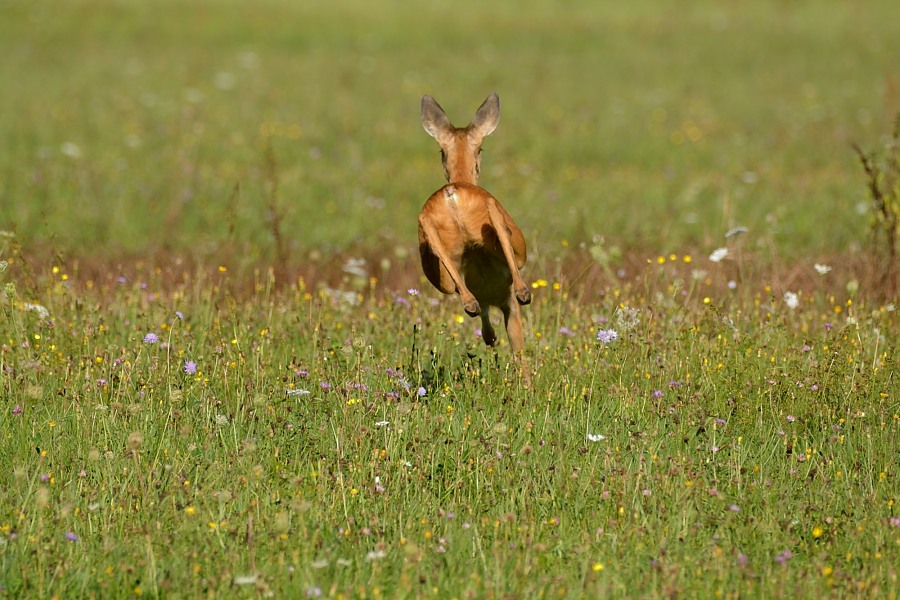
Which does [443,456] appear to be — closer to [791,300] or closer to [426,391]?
[426,391]

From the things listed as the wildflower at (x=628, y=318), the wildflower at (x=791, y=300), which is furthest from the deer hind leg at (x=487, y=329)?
the wildflower at (x=791, y=300)

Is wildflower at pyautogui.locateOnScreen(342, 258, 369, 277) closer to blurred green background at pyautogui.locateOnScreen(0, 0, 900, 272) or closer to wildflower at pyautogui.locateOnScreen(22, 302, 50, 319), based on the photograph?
blurred green background at pyautogui.locateOnScreen(0, 0, 900, 272)

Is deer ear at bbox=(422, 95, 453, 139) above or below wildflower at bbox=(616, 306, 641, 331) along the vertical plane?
above

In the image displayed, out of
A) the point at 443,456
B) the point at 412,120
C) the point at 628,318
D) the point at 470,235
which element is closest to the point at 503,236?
the point at 470,235

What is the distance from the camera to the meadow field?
14.0ft

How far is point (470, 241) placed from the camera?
561cm

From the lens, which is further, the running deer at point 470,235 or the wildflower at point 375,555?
the running deer at point 470,235

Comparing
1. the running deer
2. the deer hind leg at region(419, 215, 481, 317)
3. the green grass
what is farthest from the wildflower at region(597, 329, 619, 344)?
the deer hind leg at region(419, 215, 481, 317)

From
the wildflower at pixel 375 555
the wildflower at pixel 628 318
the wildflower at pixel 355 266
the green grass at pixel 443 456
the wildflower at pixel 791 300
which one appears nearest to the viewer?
the wildflower at pixel 375 555

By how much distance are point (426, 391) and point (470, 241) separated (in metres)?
0.73

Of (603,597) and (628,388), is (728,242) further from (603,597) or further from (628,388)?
(603,597)

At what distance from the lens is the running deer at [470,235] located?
5.46 m

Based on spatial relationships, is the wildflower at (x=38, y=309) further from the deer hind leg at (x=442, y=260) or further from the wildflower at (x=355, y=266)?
the deer hind leg at (x=442, y=260)

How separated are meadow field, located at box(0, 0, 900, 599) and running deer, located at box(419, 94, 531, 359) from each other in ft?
1.21
